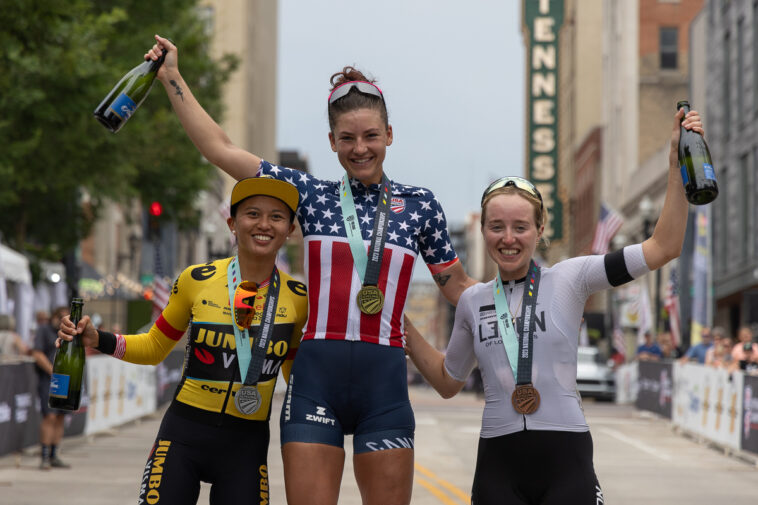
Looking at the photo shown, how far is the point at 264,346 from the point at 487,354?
945 millimetres

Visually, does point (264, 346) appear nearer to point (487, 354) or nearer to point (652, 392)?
point (487, 354)

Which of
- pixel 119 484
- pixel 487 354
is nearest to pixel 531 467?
pixel 487 354

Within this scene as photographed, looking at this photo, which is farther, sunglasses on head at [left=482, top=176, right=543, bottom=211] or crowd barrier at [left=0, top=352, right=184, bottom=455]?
crowd barrier at [left=0, top=352, right=184, bottom=455]

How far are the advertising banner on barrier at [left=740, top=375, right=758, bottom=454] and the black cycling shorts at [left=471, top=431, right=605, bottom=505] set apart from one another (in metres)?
13.1

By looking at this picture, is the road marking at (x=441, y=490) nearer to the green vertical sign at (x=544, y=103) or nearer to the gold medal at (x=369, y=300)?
the gold medal at (x=369, y=300)

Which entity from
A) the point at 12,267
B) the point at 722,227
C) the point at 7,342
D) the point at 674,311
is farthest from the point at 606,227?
the point at 7,342

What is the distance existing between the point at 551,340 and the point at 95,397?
16.0 meters

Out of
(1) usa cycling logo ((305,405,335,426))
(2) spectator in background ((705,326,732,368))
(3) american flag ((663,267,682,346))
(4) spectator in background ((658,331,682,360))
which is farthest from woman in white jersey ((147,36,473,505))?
(3) american flag ((663,267,682,346))

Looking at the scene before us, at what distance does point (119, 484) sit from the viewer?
13.8 metres

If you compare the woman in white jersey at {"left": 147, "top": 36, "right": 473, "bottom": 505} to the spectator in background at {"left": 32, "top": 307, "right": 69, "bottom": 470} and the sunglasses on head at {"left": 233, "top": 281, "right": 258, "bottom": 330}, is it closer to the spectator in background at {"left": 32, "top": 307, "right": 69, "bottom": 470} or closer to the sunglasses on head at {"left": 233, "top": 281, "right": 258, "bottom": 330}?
the sunglasses on head at {"left": 233, "top": 281, "right": 258, "bottom": 330}

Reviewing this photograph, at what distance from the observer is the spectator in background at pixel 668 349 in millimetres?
30672

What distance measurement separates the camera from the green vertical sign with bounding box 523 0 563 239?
78.2 m

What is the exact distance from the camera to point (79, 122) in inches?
912

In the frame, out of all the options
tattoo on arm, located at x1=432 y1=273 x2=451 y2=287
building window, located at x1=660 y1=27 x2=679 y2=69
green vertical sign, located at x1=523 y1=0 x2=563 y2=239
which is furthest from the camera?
green vertical sign, located at x1=523 y1=0 x2=563 y2=239
